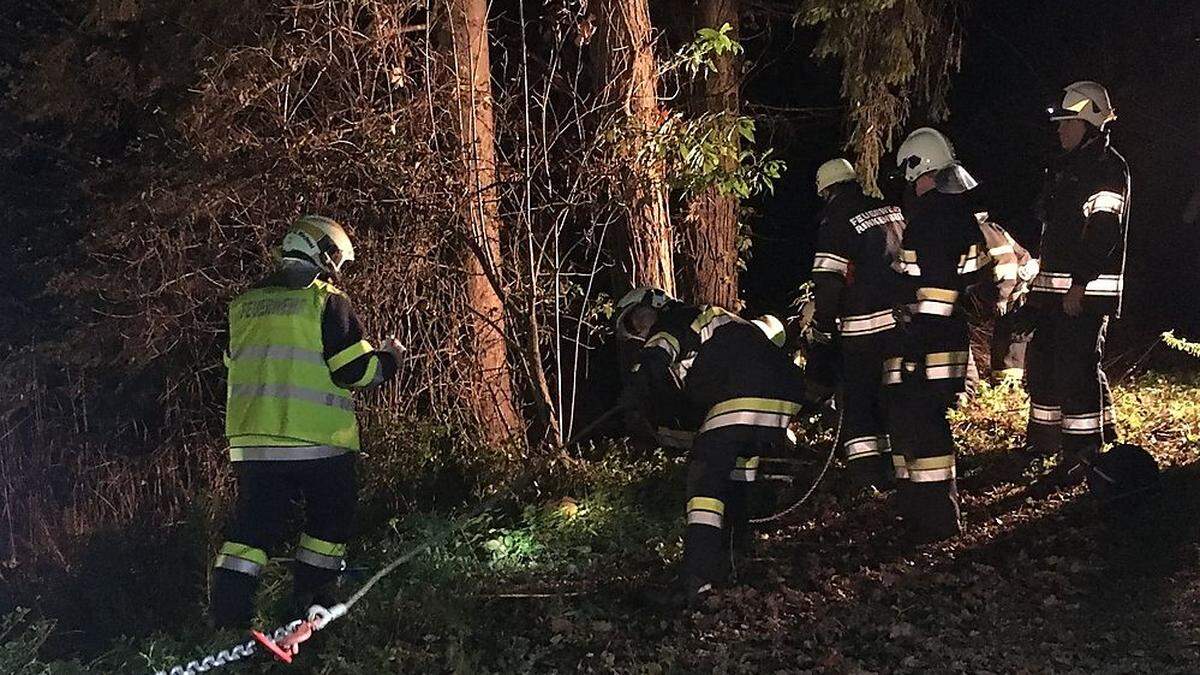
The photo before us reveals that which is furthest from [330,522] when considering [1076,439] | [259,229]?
[1076,439]

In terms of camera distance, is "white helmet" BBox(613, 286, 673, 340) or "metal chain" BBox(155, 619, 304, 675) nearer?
"metal chain" BBox(155, 619, 304, 675)

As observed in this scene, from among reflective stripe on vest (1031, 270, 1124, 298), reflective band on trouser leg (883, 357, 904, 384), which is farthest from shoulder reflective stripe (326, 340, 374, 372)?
reflective stripe on vest (1031, 270, 1124, 298)

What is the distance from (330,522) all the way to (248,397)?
701mm

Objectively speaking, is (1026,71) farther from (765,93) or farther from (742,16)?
(742,16)

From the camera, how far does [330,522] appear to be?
4785 mm

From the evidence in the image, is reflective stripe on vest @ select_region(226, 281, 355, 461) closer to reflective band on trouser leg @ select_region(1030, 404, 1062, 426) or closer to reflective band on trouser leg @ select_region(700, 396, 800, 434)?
reflective band on trouser leg @ select_region(700, 396, 800, 434)

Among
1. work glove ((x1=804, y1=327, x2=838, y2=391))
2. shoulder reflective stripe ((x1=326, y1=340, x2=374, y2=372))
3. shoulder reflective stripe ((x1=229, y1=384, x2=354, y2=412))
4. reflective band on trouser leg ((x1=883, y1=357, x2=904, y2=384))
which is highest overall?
shoulder reflective stripe ((x1=326, y1=340, x2=374, y2=372))

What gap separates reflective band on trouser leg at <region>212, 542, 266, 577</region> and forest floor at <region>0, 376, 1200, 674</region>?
31 centimetres

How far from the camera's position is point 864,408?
552cm

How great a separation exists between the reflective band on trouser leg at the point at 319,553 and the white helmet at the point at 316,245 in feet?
4.19

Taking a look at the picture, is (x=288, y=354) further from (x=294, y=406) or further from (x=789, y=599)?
(x=789, y=599)

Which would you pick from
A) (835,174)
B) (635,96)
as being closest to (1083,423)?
(835,174)

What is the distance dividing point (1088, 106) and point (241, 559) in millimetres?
4881

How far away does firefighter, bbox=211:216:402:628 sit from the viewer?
4.59m
